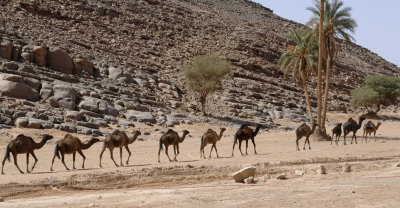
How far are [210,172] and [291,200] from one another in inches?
245

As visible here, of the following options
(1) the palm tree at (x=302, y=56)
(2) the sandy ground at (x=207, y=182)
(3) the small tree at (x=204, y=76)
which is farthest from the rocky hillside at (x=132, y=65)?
(2) the sandy ground at (x=207, y=182)

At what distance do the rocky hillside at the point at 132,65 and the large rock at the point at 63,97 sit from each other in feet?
0.22

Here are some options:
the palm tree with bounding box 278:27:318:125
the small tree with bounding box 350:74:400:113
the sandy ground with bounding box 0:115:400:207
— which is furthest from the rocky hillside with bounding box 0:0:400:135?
the sandy ground with bounding box 0:115:400:207

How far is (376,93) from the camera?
51.4 metres

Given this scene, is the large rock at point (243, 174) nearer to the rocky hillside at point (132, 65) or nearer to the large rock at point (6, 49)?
the rocky hillside at point (132, 65)

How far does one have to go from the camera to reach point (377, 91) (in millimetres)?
53594

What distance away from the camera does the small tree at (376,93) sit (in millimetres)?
51391

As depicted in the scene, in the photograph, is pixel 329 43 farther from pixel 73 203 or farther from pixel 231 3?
pixel 231 3

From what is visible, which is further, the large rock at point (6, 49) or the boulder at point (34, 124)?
the large rock at point (6, 49)

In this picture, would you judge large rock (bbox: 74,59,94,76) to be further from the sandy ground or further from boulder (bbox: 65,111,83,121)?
the sandy ground

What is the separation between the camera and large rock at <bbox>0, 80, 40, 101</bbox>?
102ft

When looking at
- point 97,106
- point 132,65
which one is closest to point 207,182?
point 97,106

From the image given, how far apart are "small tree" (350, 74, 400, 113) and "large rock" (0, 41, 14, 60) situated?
35.1 m

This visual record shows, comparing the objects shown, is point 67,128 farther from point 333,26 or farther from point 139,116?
point 333,26
